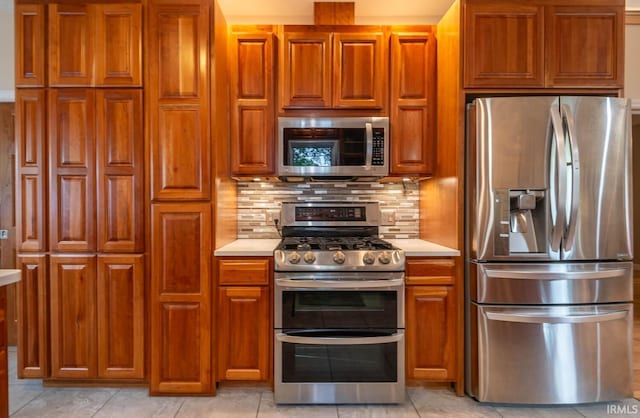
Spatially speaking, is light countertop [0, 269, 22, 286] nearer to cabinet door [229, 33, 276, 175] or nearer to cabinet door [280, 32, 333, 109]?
cabinet door [229, 33, 276, 175]

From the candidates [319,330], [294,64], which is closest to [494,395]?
[319,330]

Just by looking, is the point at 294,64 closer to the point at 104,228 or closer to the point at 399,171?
the point at 399,171

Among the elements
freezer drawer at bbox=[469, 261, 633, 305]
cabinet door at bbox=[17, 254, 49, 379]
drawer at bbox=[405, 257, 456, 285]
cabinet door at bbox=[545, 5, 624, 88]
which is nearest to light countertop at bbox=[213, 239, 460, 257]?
drawer at bbox=[405, 257, 456, 285]

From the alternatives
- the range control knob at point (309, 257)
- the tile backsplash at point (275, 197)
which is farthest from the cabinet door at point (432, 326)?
the tile backsplash at point (275, 197)

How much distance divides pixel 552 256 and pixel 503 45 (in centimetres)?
132

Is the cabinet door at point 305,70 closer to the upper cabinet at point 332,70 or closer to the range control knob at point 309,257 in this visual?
the upper cabinet at point 332,70

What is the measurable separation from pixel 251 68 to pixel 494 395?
8.69 ft

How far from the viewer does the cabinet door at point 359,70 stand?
268 cm

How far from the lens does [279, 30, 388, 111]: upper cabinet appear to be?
2.68 metres

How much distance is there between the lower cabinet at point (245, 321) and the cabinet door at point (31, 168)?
3.92ft

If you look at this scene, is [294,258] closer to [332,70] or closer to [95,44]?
[332,70]

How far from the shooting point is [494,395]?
87.4 inches

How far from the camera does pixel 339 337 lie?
227 centimetres

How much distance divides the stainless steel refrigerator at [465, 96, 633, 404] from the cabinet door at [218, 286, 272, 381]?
52.4 inches
